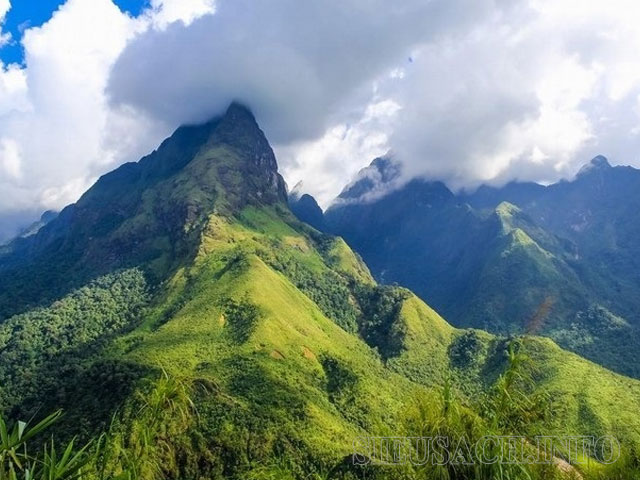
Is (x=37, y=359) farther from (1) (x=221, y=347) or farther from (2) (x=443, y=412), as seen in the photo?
(2) (x=443, y=412)

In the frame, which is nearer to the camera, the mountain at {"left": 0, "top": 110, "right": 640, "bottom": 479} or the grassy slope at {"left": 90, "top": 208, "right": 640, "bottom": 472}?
the mountain at {"left": 0, "top": 110, "right": 640, "bottom": 479}

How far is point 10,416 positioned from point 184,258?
92733 millimetres

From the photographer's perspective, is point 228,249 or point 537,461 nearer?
point 537,461

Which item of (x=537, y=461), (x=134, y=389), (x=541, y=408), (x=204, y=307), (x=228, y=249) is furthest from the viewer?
(x=228, y=249)

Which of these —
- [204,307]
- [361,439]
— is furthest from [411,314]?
[361,439]

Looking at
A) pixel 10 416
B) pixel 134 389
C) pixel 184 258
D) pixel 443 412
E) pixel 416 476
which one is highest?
pixel 184 258

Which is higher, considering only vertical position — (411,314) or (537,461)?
(411,314)

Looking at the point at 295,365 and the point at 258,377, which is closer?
the point at 258,377

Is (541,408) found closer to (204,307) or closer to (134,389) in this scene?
(134,389)

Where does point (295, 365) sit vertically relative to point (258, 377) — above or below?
above

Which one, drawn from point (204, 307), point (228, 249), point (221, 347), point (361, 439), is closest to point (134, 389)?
point (221, 347)

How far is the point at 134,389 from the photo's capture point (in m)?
87.2

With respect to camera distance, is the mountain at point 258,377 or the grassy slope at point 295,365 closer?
the mountain at point 258,377

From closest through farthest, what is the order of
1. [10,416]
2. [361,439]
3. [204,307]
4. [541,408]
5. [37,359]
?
[541,408] → [361,439] → [10,416] → [204,307] → [37,359]
